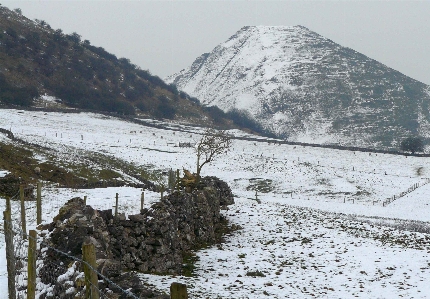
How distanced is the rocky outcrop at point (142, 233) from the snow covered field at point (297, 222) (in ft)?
4.97

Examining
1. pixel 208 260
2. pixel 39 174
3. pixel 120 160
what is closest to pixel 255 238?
pixel 208 260

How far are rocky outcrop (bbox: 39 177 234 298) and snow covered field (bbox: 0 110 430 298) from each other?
59.6 inches

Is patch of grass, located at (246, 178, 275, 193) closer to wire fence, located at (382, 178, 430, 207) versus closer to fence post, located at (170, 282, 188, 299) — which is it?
wire fence, located at (382, 178, 430, 207)

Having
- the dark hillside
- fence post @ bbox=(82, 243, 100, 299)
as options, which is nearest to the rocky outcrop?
fence post @ bbox=(82, 243, 100, 299)

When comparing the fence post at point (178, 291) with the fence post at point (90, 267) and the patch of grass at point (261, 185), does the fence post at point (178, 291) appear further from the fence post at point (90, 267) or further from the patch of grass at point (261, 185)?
the patch of grass at point (261, 185)

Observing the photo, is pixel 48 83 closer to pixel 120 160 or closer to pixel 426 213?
pixel 120 160

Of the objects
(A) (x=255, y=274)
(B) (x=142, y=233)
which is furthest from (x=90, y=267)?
(A) (x=255, y=274)

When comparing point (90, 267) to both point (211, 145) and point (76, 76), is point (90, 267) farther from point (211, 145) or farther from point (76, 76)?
point (76, 76)

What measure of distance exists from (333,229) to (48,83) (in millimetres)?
135580

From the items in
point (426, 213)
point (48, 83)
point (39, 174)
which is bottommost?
point (426, 213)

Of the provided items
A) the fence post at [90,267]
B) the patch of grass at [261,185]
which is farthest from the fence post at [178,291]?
the patch of grass at [261,185]

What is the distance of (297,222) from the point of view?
30.6 metres

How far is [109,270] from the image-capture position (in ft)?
33.2

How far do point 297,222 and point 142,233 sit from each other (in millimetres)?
15817
